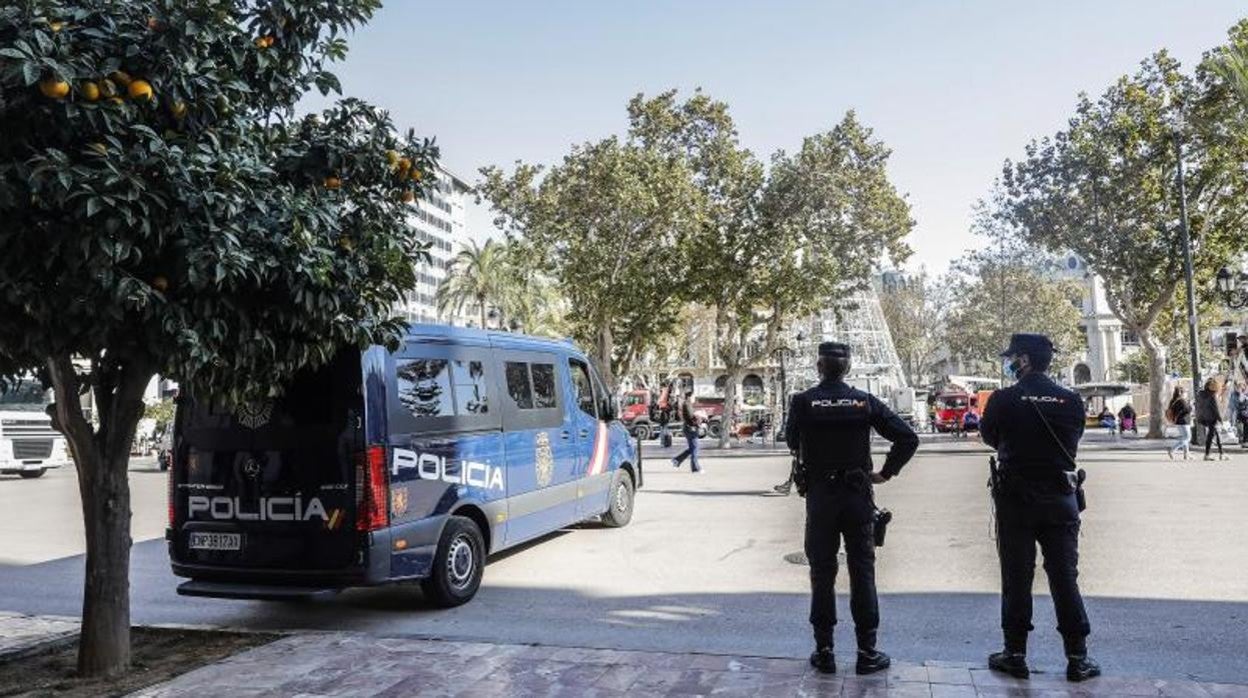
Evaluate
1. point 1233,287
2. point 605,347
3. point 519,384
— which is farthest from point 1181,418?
point 605,347

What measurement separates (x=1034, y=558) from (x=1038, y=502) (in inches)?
12.0

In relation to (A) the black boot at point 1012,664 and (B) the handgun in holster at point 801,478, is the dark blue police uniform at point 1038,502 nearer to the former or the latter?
(A) the black boot at point 1012,664

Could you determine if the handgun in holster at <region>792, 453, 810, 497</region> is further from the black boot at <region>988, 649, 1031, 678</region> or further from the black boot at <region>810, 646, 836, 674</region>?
the black boot at <region>988, 649, 1031, 678</region>

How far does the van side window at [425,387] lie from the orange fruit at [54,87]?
10.0ft

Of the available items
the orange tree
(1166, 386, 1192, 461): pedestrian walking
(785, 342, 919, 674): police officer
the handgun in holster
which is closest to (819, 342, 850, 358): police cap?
(785, 342, 919, 674): police officer

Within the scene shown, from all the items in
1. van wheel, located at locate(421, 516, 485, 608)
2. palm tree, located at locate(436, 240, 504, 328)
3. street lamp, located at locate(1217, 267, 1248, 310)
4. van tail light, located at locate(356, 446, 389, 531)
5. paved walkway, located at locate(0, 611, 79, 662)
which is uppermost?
palm tree, located at locate(436, 240, 504, 328)

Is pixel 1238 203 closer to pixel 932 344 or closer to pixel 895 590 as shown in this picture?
pixel 895 590

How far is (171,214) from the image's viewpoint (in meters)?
4.45

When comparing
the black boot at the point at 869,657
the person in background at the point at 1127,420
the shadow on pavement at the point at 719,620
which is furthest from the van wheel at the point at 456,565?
the person in background at the point at 1127,420

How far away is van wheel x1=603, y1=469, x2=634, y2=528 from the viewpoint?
10.7 metres

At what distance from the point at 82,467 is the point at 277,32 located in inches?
104

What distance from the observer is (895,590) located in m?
7.36

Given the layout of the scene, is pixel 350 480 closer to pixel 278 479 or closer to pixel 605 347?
pixel 278 479

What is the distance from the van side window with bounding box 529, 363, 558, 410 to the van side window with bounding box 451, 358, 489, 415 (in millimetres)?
936
